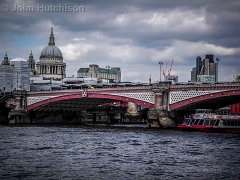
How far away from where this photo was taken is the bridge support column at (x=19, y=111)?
150 metres

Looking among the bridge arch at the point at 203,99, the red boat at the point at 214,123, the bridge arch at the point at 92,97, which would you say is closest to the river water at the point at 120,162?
the red boat at the point at 214,123

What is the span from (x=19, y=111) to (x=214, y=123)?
70390 mm

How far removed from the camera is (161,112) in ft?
365

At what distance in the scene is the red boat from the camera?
9962cm

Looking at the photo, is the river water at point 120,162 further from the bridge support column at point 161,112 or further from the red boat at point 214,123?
the bridge support column at point 161,112

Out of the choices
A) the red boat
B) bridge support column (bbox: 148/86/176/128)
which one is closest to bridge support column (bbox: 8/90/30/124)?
bridge support column (bbox: 148/86/176/128)

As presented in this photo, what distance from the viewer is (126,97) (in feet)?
398

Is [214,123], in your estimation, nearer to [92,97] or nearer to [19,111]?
[92,97]

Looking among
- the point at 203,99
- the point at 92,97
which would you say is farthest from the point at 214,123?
the point at 92,97

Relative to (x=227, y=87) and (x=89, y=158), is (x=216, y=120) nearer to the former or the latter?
(x=227, y=87)

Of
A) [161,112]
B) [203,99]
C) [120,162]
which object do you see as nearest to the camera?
[120,162]

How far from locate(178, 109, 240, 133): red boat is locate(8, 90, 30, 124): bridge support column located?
212 ft

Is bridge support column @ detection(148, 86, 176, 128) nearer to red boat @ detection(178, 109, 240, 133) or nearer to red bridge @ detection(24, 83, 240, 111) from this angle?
red bridge @ detection(24, 83, 240, 111)

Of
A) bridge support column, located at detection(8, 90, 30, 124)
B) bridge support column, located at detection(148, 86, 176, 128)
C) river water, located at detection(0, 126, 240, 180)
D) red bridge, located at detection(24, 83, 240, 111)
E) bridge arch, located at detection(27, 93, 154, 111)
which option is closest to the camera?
river water, located at detection(0, 126, 240, 180)
